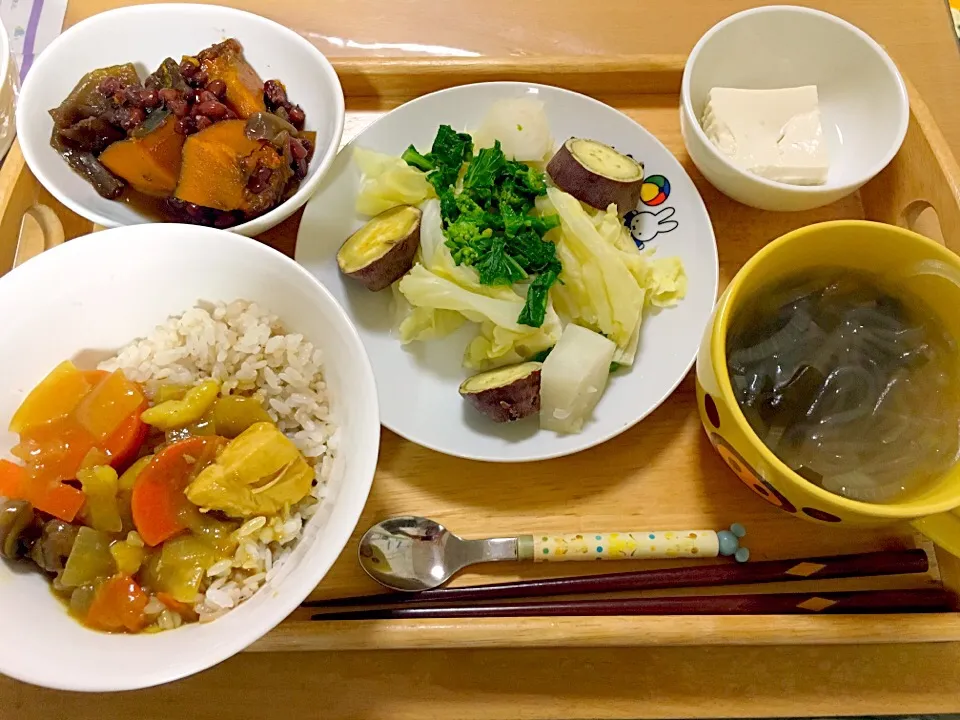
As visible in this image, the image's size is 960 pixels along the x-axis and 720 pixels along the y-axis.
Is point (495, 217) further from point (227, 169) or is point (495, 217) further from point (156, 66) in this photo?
point (156, 66)

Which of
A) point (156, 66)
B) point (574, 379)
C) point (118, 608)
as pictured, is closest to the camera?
point (118, 608)

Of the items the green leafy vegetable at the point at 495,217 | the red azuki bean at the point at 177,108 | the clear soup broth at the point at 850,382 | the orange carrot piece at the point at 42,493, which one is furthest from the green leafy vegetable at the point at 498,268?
the orange carrot piece at the point at 42,493

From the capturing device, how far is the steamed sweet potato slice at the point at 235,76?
4.86ft

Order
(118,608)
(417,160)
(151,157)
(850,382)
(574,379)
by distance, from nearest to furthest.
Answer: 1. (118,608)
2. (850,382)
3. (574,379)
4. (151,157)
5. (417,160)

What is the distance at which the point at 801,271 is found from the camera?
1.22 m

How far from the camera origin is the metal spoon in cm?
123

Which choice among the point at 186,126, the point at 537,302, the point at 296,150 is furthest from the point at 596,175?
the point at 186,126

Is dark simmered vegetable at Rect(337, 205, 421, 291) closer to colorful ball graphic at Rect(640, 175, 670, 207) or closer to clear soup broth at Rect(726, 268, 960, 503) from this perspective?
colorful ball graphic at Rect(640, 175, 670, 207)

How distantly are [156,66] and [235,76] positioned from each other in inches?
10.2

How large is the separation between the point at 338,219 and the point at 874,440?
109cm

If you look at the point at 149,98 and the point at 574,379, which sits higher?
the point at 149,98

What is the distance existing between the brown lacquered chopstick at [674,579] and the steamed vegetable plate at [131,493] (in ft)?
0.81

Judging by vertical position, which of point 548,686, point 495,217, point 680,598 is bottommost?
point 548,686

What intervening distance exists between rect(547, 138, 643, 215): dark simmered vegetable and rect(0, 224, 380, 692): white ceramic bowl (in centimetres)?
61
